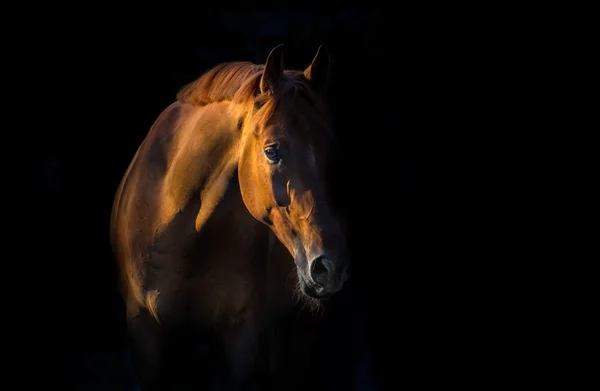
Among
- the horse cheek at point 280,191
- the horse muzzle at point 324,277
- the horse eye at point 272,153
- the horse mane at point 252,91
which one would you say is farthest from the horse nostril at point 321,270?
the horse mane at point 252,91

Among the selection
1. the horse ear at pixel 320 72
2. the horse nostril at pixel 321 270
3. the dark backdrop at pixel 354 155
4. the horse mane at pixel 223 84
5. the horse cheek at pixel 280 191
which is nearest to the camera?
the horse nostril at pixel 321 270

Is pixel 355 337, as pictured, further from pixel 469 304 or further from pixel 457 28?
pixel 457 28

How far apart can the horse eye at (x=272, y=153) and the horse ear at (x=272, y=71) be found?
217 mm

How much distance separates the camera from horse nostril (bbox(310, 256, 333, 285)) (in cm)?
280

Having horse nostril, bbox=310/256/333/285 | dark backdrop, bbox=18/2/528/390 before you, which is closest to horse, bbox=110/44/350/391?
horse nostril, bbox=310/256/333/285

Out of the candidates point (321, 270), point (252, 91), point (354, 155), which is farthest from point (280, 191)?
point (354, 155)

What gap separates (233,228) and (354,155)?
1.28 m

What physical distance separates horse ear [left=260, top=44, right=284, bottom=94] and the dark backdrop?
112cm

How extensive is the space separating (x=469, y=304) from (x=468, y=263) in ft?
0.66

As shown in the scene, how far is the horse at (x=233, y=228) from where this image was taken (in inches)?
115

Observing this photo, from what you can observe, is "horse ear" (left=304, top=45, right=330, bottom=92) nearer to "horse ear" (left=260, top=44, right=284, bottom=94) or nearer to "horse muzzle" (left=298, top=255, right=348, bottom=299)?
"horse ear" (left=260, top=44, right=284, bottom=94)

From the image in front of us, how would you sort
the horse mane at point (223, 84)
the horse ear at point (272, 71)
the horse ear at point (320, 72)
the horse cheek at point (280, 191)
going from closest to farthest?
the horse cheek at point (280, 191), the horse ear at point (272, 71), the horse ear at point (320, 72), the horse mane at point (223, 84)

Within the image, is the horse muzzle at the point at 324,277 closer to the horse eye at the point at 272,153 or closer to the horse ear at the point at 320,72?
the horse eye at the point at 272,153

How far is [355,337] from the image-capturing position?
15.9 ft
